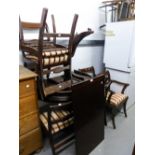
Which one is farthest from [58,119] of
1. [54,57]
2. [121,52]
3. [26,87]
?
[121,52]

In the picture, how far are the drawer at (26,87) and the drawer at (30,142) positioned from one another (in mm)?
427

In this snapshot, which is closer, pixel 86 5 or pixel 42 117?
pixel 42 117

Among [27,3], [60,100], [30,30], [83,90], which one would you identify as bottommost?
[60,100]

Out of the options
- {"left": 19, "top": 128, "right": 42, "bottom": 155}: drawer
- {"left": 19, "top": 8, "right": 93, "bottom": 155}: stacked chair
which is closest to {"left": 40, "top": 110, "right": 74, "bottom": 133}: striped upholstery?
{"left": 19, "top": 8, "right": 93, "bottom": 155}: stacked chair

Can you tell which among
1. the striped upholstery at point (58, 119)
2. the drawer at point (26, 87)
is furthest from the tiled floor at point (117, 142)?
the drawer at point (26, 87)

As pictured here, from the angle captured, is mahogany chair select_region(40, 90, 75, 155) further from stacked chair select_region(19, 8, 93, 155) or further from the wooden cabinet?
the wooden cabinet

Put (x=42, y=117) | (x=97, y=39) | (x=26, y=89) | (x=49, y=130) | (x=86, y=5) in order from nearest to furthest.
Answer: (x=26, y=89) < (x=49, y=130) < (x=42, y=117) < (x=86, y=5) < (x=97, y=39)

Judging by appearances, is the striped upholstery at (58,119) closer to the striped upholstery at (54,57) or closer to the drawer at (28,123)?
the drawer at (28,123)

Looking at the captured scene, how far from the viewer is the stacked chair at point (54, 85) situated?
1.54 m
